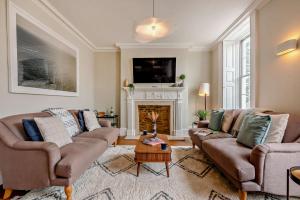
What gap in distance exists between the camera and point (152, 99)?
5.00m

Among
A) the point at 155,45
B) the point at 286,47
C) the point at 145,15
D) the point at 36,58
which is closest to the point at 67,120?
the point at 36,58

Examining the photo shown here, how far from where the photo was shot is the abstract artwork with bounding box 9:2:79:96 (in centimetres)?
228

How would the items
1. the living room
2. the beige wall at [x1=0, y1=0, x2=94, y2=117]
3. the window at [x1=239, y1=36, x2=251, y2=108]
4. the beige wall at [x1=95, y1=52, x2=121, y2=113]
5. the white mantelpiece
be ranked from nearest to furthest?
the living room
the beige wall at [x1=0, y1=0, x2=94, y2=117]
the window at [x1=239, y1=36, x2=251, y2=108]
the white mantelpiece
the beige wall at [x1=95, y1=52, x2=121, y2=113]

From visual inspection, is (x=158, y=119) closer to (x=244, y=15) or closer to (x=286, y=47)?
(x=244, y=15)

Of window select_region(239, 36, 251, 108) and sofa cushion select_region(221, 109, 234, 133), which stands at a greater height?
window select_region(239, 36, 251, 108)

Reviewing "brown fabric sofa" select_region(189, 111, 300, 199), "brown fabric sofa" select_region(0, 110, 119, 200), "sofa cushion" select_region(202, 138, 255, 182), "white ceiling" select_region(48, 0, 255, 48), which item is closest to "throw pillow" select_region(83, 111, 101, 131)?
"brown fabric sofa" select_region(0, 110, 119, 200)

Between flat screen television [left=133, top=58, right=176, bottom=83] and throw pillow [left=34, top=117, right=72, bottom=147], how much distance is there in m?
2.98

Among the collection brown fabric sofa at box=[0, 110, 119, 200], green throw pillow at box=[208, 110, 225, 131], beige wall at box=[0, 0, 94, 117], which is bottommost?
brown fabric sofa at box=[0, 110, 119, 200]

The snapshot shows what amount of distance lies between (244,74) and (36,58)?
4262 millimetres

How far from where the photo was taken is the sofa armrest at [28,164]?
1.74 meters

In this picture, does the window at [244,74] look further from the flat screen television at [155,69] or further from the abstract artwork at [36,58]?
the abstract artwork at [36,58]

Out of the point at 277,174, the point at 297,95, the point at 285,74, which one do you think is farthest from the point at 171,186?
the point at 285,74

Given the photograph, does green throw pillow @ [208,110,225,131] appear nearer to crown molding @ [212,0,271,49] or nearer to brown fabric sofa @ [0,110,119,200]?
crown molding @ [212,0,271,49]

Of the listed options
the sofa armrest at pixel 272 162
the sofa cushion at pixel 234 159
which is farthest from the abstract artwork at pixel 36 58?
the sofa armrest at pixel 272 162
